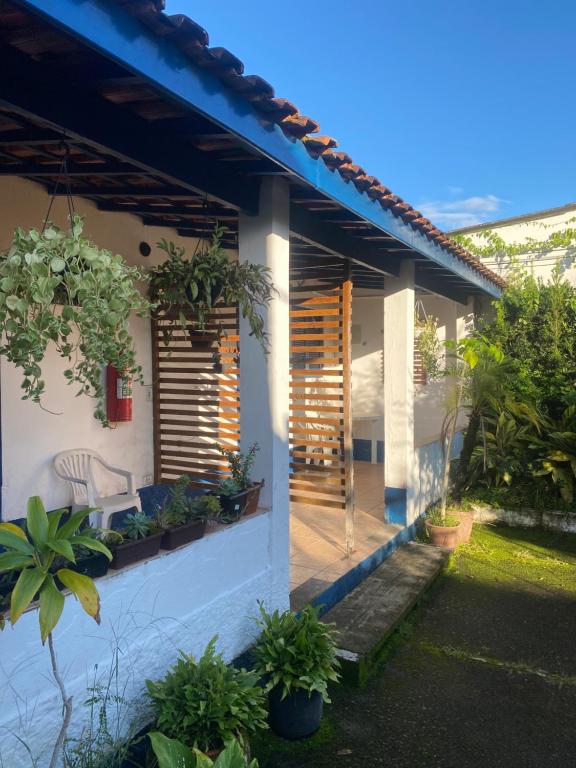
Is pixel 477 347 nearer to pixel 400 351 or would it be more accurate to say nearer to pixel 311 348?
pixel 400 351

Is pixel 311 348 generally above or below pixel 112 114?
below

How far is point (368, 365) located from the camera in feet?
36.5

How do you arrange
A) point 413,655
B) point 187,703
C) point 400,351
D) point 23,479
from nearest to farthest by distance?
point 187,703, point 413,655, point 23,479, point 400,351

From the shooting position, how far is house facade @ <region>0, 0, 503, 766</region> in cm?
239

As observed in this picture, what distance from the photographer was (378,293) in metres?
10.1

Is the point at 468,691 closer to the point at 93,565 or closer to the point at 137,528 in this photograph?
the point at 137,528

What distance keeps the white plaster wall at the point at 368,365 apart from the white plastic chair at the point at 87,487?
6158 millimetres

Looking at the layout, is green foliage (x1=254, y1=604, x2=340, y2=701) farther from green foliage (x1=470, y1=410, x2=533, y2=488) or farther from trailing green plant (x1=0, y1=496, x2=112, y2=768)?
green foliage (x1=470, y1=410, x2=533, y2=488)

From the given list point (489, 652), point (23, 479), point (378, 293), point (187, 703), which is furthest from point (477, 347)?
point (187, 703)

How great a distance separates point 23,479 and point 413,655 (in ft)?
11.1

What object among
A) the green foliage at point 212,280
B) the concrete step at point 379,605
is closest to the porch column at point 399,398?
the concrete step at point 379,605

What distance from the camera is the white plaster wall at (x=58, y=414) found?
4707 millimetres

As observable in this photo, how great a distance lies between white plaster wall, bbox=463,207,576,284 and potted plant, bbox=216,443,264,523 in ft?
24.9

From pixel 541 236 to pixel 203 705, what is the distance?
31.0ft
